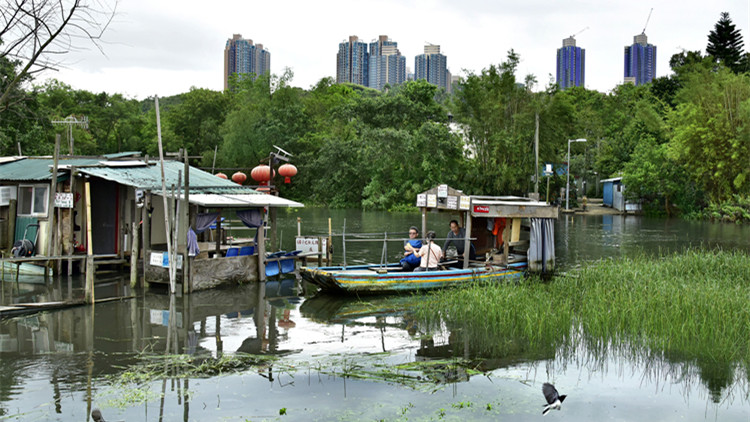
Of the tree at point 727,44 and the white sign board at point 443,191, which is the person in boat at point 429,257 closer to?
the white sign board at point 443,191

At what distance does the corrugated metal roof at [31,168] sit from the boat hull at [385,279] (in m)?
7.54

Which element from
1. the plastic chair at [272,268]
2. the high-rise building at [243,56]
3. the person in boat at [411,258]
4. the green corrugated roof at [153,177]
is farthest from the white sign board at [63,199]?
the high-rise building at [243,56]

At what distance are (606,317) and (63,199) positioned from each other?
13.4 meters

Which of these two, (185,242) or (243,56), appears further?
(243,56)

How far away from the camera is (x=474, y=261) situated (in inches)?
665

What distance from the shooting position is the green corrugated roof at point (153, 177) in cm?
1634

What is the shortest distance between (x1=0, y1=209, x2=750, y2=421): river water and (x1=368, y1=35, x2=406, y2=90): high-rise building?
524 feet

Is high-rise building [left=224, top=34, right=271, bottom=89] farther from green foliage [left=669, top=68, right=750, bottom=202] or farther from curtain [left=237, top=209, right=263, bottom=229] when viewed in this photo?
curtain [left=237, top=209, right=263, bottom=229]

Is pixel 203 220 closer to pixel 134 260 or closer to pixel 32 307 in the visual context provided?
pixel 134 260

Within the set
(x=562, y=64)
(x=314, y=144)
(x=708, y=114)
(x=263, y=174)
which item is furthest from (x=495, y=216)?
(x=562, y=64)

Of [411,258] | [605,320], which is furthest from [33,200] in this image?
[605,320]

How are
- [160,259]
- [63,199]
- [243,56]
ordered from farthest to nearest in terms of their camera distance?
1. [243,56]
2. [63,199]
3. [160,259]

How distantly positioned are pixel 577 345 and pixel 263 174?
16.3 meters

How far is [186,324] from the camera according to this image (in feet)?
40.2
